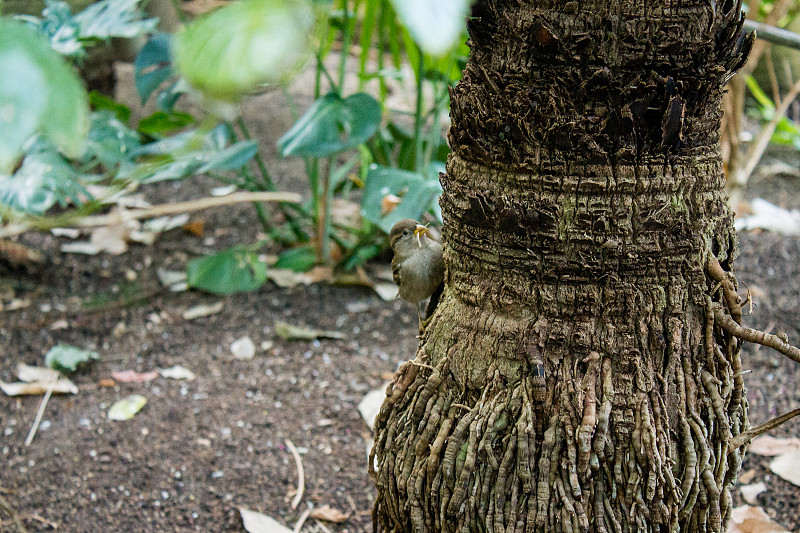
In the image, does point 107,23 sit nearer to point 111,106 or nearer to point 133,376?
point 111,106

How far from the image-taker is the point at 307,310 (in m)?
3.22

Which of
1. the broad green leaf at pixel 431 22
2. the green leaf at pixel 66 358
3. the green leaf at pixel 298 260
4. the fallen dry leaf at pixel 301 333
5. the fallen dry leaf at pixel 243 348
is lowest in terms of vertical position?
the green leaf at pixel 66 358

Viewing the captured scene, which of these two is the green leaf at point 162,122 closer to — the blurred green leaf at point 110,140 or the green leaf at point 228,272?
the blurred green leaf at point 110,140

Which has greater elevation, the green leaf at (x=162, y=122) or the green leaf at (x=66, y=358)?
the green leaf at (x=162, y=122)

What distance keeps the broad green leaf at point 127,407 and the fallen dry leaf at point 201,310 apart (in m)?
0.62

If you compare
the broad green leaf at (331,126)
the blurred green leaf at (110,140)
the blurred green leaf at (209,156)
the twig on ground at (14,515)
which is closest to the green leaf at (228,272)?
the blurred green leaf at (209,156)

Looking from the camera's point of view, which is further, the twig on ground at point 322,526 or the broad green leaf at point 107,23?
the broad green leaf at point 107,23

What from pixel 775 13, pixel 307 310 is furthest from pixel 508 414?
pixel 775 13

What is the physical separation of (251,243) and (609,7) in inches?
116

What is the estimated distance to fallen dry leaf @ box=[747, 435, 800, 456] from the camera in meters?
2.21

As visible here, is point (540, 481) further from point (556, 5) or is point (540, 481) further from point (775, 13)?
point (775, 13)

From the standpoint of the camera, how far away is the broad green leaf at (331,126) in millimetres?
2658

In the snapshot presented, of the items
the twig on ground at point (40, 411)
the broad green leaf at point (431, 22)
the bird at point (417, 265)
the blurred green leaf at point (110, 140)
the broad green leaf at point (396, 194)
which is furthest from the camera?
the blurred green leaf at point (110, 140)

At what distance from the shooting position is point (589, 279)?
1.20 meters
